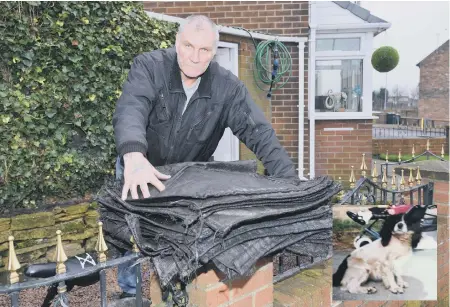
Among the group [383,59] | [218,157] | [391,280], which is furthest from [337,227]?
[383,59]

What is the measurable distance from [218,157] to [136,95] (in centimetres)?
570

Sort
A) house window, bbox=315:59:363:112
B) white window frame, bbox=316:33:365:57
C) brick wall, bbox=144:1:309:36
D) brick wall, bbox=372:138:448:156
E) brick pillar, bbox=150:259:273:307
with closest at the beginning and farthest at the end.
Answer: brick pillar, bbox=150:259:273:307
brick wall, bbox=144:1:309:36
white window frame, bbox=316:33:365:57
house window, bbox=315:59:363:112
brick wall, bbox=372:138:448:156

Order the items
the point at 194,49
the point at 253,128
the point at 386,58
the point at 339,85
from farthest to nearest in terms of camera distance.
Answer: the point at 386,58 → the point at 339,85 → the point at 253,128 → the point at 194,49

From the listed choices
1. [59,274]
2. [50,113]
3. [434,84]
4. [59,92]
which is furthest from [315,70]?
[434,84]

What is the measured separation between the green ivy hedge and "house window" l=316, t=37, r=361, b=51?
4711 mm

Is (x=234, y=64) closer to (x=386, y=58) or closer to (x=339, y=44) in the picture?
(x=339, y=44)

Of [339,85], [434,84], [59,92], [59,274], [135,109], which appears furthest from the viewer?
[434,84]

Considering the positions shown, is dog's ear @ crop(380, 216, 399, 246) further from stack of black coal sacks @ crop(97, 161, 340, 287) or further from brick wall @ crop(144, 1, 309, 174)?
brick wall @ crop(144, 1, 309, 174)

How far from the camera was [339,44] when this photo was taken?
9016mm

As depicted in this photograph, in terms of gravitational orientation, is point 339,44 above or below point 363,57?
above

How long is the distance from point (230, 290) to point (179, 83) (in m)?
1.13

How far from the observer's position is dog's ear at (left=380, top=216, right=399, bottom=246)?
2.41 m

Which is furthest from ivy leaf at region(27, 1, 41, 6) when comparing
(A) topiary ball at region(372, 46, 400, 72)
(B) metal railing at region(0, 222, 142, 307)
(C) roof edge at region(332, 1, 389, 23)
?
(A) topiary ball at region(372, 46, 400, 72)

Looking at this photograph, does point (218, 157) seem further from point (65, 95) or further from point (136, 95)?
point (136, 95)
